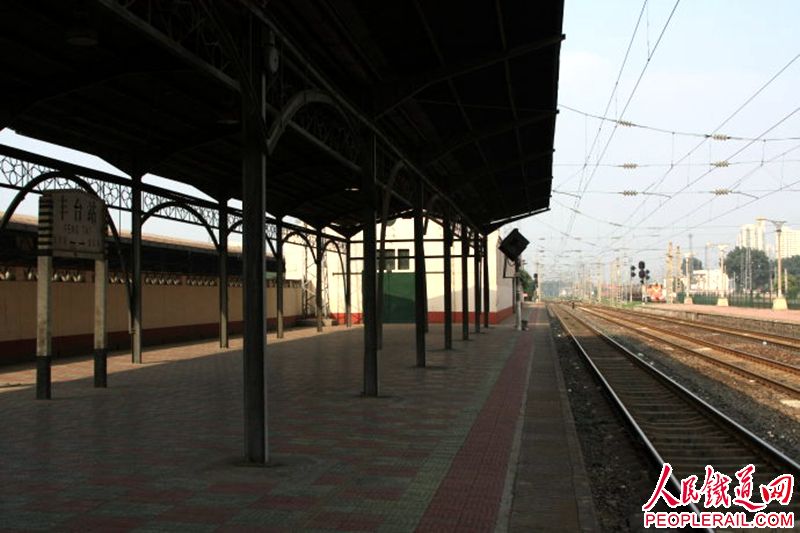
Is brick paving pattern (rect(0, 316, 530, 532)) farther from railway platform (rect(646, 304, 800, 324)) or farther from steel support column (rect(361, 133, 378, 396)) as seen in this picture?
railway platform (rect(646, 304, 800, 324))

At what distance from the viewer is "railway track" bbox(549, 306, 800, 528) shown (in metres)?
8.12

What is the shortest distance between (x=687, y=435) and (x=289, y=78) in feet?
28.0

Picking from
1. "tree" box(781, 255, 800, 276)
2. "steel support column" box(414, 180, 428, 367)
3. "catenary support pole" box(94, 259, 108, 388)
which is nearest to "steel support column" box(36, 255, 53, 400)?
"catenary support pole" box(94, 259, 108, 388)

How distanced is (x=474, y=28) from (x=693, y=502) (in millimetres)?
8397

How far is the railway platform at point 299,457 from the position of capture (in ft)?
19.5

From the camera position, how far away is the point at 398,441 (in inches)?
351

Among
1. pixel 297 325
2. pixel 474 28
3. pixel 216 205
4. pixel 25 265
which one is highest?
pixel 474 28

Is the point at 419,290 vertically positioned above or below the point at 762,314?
above

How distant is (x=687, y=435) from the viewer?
1023cm

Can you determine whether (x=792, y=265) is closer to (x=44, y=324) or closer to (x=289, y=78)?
(x=289, y=78)

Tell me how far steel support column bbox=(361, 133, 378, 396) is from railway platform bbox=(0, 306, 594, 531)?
19.3 inches

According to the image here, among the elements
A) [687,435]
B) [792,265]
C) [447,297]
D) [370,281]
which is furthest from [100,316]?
[792,265]

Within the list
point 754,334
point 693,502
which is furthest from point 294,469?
point 754,334

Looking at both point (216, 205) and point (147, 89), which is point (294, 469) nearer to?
point (147, 89)
